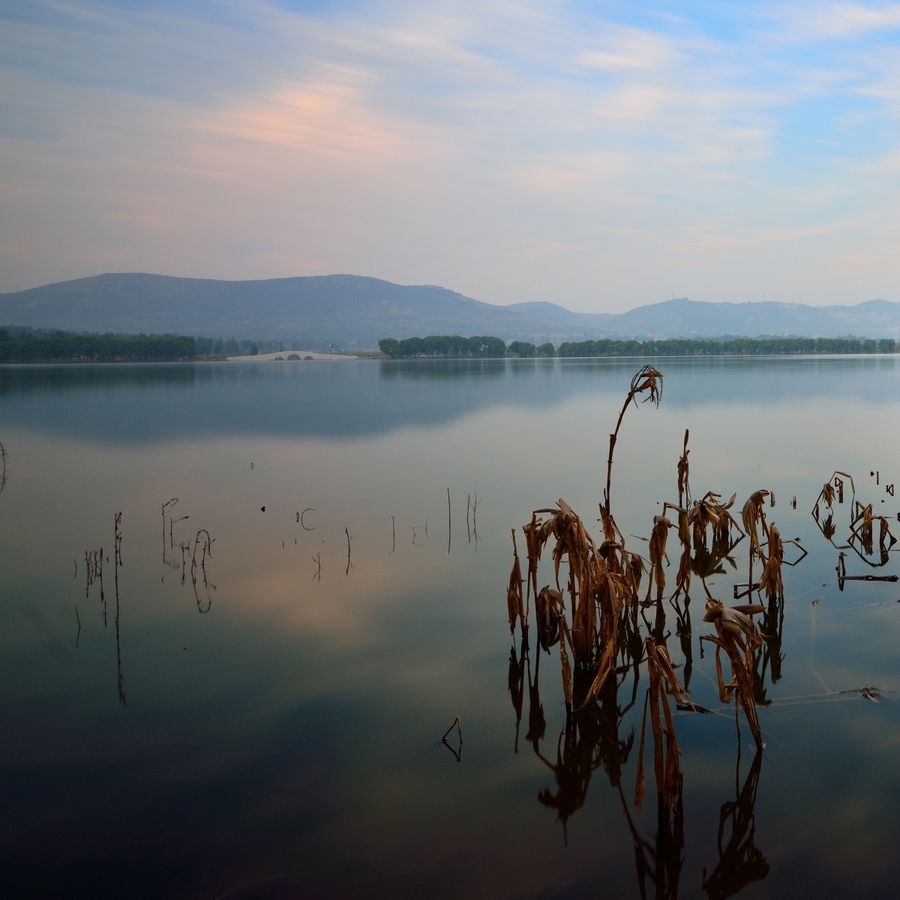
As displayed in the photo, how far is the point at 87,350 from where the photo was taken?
440ft

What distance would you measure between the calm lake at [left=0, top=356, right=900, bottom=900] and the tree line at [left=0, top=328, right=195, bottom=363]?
126m

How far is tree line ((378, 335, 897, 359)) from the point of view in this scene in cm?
15588

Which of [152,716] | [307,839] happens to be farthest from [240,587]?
[307,839]

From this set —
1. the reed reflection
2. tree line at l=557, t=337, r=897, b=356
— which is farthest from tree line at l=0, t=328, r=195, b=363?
the reed reflection

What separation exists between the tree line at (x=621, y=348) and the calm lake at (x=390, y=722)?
150 m

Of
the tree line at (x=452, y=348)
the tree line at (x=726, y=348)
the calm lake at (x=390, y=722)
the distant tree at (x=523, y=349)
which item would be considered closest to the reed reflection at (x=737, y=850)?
the calm lake at (x=390, y=722)

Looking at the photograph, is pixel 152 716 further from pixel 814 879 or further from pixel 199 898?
pixel 814 879

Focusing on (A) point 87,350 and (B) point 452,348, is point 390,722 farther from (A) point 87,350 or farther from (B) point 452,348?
(B) point 452,348

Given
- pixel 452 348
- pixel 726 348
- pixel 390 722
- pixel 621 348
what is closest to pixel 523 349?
pixel 452 348

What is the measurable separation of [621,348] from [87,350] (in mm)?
102343

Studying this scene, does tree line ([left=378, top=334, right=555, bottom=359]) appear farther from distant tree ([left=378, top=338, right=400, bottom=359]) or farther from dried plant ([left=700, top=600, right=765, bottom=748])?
dried plant ([left=700, top=600, right=765, bottom=748])

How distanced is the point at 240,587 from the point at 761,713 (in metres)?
6.95

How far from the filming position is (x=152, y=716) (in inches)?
272

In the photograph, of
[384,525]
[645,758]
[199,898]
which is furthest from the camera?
[384,525]
